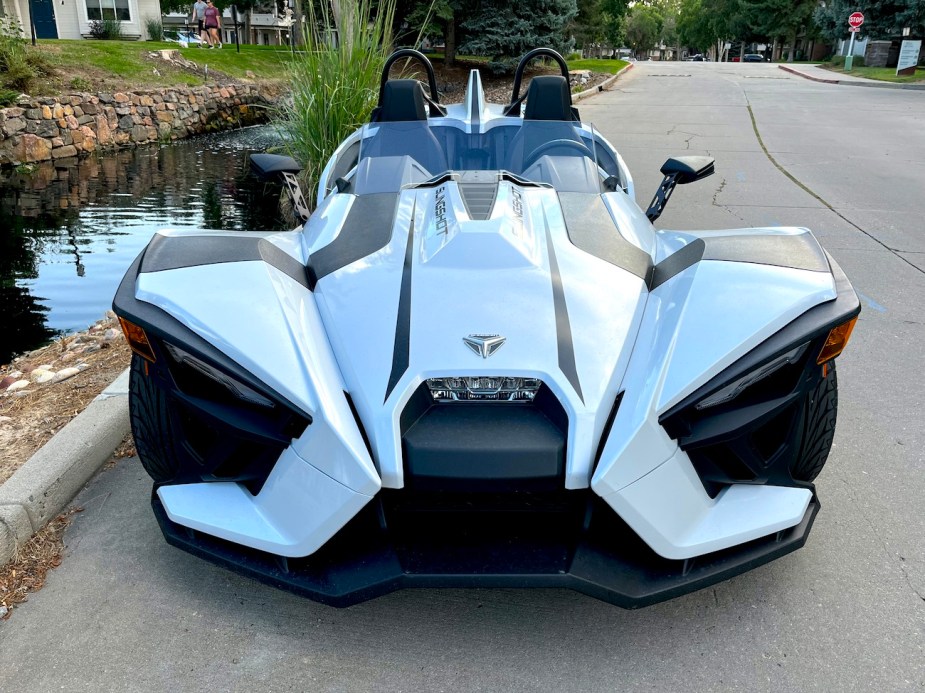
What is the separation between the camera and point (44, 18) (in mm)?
30766

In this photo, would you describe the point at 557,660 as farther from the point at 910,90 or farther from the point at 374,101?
the point at 910,90

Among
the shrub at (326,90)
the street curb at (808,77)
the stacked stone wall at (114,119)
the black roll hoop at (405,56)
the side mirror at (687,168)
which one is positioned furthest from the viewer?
the street curb at (808,77)

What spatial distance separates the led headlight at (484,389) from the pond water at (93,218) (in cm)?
418

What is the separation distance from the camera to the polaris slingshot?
1901 mm

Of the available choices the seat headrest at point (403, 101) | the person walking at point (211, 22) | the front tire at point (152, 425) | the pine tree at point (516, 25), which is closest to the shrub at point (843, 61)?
the pine tree at point (516, 25)

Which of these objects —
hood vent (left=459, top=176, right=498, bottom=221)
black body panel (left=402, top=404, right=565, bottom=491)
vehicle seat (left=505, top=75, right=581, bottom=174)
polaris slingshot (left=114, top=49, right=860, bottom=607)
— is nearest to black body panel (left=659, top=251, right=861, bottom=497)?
polaris slingshot (left=114, top=49, right=860, bottom=607)

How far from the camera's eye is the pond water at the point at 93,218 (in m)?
5.91

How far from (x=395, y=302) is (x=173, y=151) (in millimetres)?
15576

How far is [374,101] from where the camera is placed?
790 cm

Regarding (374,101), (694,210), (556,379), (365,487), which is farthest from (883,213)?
(365,487)

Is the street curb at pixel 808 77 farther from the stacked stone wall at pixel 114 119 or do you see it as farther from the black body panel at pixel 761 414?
the black body panel at pixel 761 414

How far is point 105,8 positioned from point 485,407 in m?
36.2

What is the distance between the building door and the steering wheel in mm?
33681

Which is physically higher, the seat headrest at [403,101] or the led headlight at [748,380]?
the seat headrest at [403,101]
